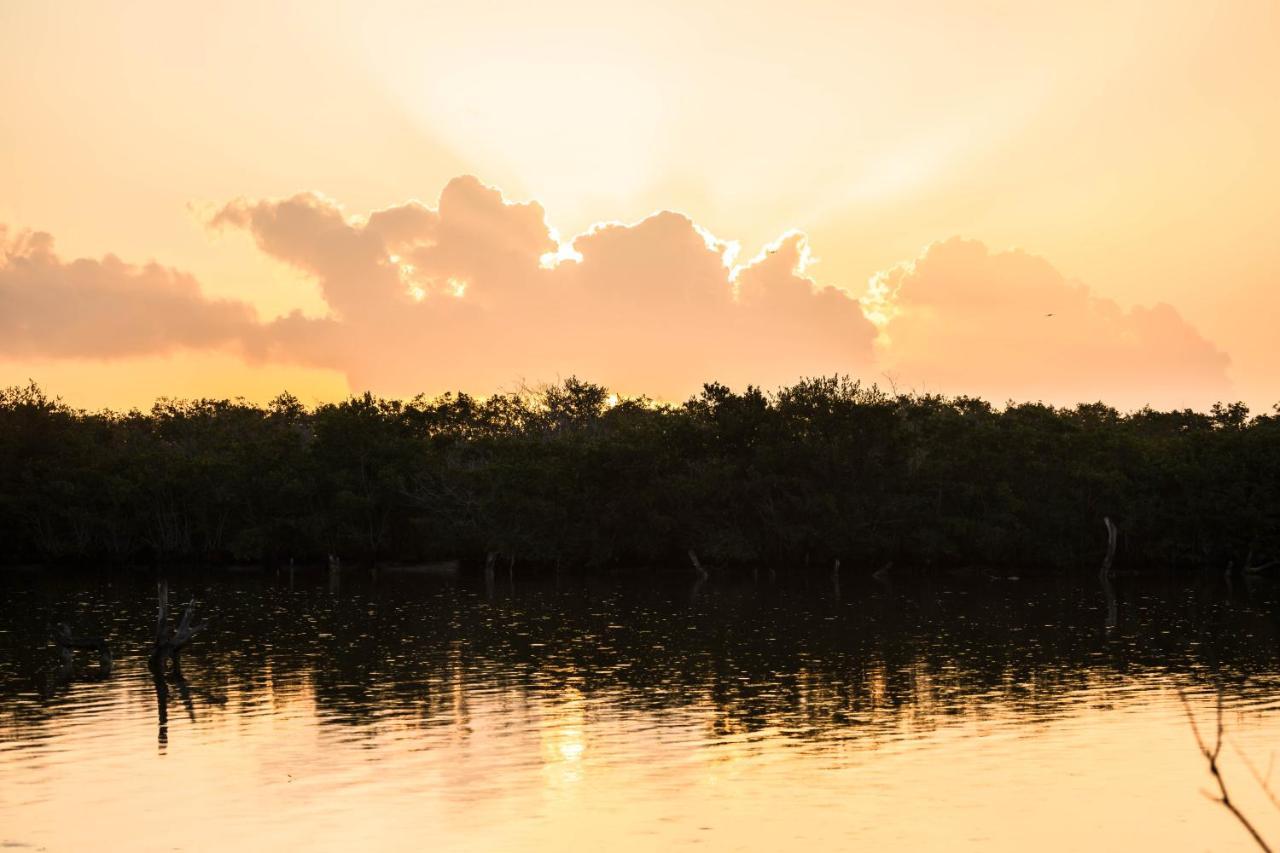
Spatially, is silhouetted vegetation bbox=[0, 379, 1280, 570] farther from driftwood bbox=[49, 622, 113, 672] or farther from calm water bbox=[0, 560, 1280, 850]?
driftwood bbox=[49, 622, 113, 672]

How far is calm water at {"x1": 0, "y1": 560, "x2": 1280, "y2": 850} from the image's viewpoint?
27.4 m

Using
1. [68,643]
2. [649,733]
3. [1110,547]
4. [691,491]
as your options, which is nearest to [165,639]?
[68,643]

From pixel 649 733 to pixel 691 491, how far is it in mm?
74418

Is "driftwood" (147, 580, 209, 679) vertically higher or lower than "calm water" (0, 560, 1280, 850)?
higher

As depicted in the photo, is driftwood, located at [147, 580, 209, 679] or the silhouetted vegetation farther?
the silhouetted vegetation

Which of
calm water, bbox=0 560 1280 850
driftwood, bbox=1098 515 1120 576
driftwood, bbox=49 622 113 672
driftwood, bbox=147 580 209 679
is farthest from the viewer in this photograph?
driftwood, bbox=1098 515 1120 576

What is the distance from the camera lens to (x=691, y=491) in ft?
371

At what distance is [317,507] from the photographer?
127 m

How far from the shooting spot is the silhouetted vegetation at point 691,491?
111 m

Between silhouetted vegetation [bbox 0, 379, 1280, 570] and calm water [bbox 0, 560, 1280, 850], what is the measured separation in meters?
33.5

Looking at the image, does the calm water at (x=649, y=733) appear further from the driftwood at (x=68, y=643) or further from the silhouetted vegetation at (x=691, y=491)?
the silhouetted vegetation at (x=691, y=491)

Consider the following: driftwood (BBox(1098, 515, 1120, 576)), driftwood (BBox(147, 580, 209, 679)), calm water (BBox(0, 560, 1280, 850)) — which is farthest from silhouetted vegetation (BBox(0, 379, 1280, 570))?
driftwood (BBox(147, 580, 209, 679))

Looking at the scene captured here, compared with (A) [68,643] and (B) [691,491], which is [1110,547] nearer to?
(B) [691,491]

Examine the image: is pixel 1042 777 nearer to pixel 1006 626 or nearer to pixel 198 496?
pixel 1006 626
